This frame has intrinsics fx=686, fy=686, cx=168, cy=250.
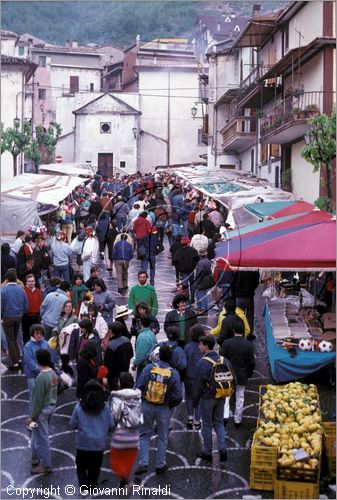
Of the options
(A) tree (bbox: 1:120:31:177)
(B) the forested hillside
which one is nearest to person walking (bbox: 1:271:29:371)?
(A) tree (bbox: 1:120:31:177)

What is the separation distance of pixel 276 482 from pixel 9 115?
37052 millimetres

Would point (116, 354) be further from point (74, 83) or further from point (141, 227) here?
point (74, 83)

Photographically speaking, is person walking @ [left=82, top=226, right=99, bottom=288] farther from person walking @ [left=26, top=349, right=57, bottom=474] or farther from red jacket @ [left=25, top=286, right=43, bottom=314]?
person walking @ [left=26, top=349, right=57, bottom=474]

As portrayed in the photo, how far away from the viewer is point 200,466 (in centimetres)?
827

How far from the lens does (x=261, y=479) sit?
302 inches

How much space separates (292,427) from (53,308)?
4659 mm

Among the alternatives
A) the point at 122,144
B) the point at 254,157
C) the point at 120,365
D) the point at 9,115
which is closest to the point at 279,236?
the point at 120,365

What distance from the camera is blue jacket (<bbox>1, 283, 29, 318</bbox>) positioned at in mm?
11406

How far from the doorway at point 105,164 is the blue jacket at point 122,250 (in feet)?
131

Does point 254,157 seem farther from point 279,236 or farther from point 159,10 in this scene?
point 159,10

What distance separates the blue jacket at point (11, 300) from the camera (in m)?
11.4

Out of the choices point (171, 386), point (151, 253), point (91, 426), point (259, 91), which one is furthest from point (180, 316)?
point (259, 91)

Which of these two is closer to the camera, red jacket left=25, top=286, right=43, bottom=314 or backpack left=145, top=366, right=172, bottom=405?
backpack left=145, top=366, right=172, bottom=405

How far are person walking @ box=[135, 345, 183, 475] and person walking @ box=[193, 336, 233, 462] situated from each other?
32cm
